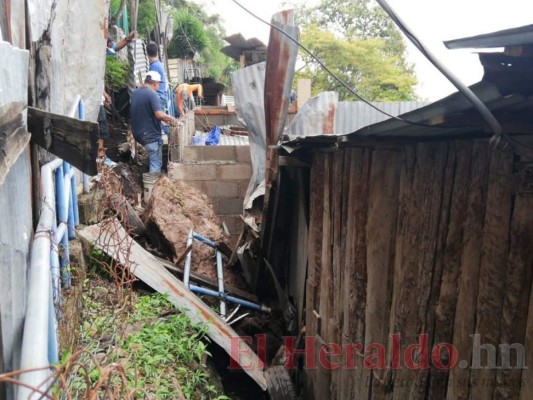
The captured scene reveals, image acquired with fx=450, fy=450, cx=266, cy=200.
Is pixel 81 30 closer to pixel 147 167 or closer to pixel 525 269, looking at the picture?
pixel 147 167

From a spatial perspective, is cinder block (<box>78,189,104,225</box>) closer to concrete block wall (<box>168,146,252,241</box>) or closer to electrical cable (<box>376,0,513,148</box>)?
concrete block wall (<box>168,146,252,241</box>)

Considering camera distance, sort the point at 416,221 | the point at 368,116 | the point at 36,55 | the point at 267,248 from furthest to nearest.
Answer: the point at 368,116, the point at 267,248, the point at 416,221, the point at 36,55

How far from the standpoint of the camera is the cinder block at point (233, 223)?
7781 mm

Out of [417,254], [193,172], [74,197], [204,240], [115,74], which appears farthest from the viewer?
[115,74]

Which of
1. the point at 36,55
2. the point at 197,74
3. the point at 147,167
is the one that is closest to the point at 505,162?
the point at 36,55

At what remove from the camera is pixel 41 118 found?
1.96 metres

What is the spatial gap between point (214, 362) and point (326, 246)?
1809 millimetres

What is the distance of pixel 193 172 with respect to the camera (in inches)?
299

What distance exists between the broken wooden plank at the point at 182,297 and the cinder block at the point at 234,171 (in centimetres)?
280

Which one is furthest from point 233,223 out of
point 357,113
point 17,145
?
point 17,145

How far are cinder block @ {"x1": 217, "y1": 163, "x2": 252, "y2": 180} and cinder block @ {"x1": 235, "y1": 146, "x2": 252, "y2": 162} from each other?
118 millimetres

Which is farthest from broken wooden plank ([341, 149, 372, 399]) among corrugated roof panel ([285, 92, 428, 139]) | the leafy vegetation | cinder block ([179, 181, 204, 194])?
the leafy vegetation

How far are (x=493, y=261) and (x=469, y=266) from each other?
0.65 feet

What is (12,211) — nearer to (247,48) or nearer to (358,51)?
(247,48)
